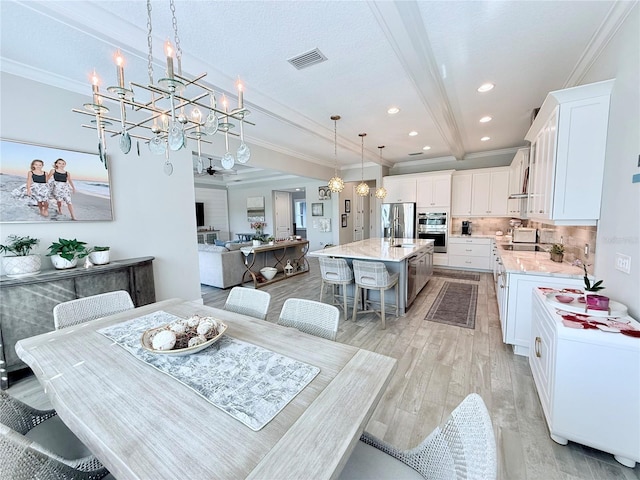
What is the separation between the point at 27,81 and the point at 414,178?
6.56 metres

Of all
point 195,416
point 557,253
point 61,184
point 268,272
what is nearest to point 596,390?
point 557,253

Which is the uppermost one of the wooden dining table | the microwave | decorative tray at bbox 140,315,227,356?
the microwave

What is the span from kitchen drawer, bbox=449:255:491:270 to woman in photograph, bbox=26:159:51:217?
22.9 ft

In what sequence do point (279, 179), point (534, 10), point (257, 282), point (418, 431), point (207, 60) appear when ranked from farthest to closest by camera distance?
point (279, 179) < point (257, 282) < point (207, 60) < point (534, 10) < point (418, 431)

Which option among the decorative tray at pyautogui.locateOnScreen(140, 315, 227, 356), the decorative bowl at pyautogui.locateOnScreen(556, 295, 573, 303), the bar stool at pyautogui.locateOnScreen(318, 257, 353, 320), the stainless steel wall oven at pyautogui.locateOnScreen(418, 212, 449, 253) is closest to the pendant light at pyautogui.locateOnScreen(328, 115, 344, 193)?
the bar stool at pyautogui.locateOnScreen(318, 257, 353, 320)

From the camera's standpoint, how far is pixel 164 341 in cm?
127

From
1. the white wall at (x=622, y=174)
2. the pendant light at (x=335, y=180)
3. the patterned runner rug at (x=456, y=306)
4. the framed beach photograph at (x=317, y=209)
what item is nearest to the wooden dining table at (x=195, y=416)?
the white wall at (x=622, y=174)

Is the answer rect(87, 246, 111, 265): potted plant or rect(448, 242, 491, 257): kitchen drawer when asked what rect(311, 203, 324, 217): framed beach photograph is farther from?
rect(87, 246, 111, 265): potted plant

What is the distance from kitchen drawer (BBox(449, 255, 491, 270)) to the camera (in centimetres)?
591

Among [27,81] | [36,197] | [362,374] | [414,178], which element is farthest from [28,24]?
[414,178]

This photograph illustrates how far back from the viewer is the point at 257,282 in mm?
5336

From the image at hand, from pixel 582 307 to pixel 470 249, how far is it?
466 centimetres

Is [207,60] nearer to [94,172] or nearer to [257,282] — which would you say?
[94,172]

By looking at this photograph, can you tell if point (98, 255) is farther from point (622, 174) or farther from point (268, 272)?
point (622, 174)
